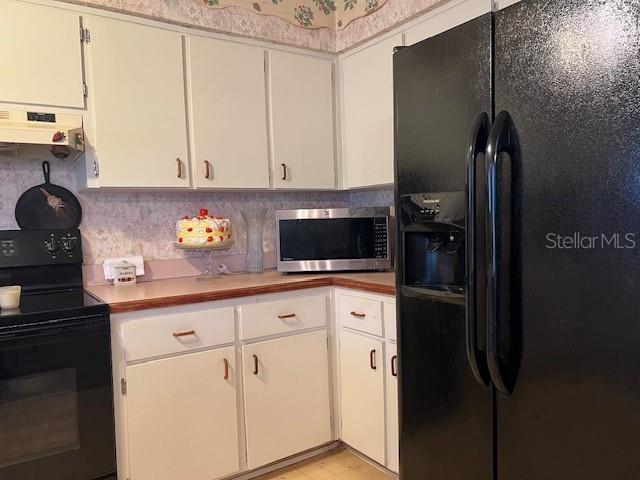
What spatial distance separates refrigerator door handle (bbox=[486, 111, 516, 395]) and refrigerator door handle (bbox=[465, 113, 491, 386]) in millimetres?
45

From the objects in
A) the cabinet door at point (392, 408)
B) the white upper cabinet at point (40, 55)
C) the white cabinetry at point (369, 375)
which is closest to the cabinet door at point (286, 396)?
the white cabinetry at point (369, 375)

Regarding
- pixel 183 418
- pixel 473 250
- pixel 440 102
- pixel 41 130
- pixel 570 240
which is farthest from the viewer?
pixel 183 418

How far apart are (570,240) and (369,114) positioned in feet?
5.09

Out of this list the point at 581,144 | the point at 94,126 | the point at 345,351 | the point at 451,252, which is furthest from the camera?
the point at 345,351

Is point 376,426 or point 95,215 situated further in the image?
point 95,215

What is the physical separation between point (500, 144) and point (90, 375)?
4.93 feet

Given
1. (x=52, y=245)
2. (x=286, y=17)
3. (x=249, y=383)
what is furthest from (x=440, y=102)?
(x=52, y=245)

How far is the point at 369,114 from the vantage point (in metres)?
2.44

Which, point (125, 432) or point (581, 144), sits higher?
point (581, 144)

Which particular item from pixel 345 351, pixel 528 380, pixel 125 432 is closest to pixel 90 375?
pixel 125 432

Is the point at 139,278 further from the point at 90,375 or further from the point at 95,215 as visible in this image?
the point at 90,375

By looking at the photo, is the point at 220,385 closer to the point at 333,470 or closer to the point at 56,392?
the point at 56,392

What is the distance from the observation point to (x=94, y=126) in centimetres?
196

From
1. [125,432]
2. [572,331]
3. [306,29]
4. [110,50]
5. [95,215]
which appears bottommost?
[125,432]
